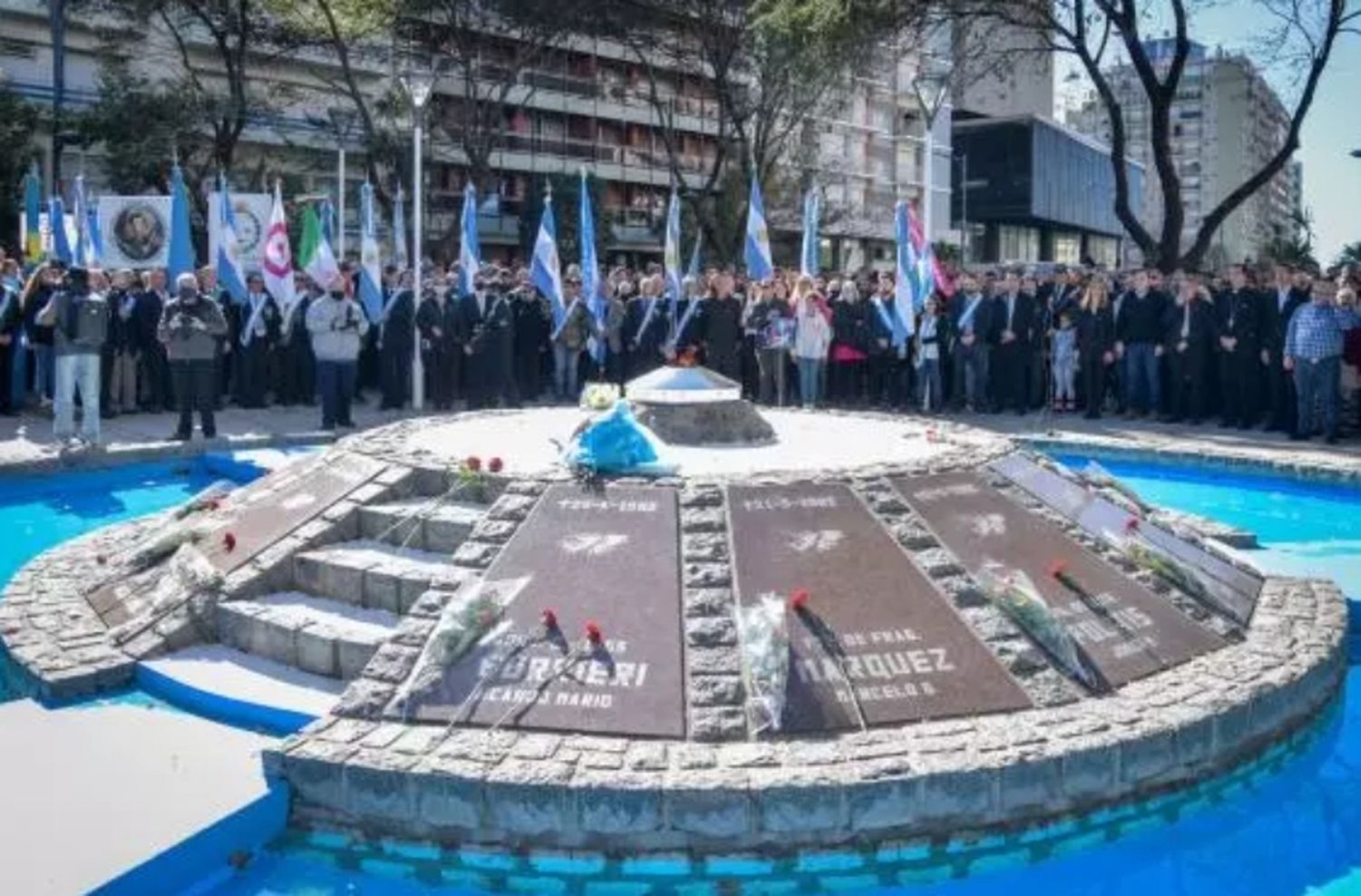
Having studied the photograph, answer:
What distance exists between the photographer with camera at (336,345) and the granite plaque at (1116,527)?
9.41 metres

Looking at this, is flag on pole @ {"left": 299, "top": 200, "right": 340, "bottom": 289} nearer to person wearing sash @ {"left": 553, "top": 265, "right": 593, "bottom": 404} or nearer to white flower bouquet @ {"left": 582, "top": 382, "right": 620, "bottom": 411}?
person wearing sash @ {"left": 553, "top": 265, "right": 593, "bottom": 404}

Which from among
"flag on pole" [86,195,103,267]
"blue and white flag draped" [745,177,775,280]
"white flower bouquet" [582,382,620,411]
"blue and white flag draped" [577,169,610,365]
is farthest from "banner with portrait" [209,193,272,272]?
"white flower bouquet" [582,382,620,411]

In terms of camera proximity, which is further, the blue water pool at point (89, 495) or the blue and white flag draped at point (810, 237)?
the blue and white flag draped at point (810, 237)

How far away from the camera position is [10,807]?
530 centimetres

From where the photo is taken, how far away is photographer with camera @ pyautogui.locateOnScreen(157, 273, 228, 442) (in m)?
14.5

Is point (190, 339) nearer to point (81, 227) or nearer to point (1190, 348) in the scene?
point (81, 227)

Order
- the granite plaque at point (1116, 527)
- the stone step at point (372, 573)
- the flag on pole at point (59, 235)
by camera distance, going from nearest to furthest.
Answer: the stone step at point (372, 573) → the granite plaque at point (1116, 527) → the flag on pole at point (59, 235)

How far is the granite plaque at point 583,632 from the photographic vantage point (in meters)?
5.89

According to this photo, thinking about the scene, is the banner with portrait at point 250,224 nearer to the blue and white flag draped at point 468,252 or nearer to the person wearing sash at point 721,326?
the blue and white flag draped at point 468,252

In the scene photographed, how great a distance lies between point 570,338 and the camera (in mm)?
19156

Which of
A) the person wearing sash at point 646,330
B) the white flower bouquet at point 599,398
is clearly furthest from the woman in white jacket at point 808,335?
the white flower bouquet at point 599,398

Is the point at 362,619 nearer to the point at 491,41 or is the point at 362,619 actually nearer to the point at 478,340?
the point at 478,340

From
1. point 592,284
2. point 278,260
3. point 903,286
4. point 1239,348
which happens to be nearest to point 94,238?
point 278,260

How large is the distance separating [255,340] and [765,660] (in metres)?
14.0
